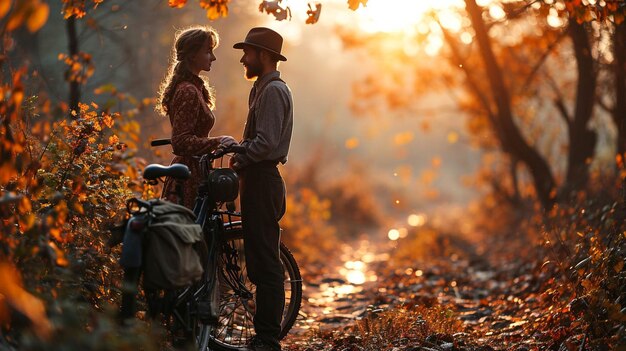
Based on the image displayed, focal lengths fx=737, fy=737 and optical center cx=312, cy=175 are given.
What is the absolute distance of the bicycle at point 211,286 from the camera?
13.8 ft

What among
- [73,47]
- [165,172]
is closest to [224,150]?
[165,172]

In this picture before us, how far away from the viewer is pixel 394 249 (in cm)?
1549

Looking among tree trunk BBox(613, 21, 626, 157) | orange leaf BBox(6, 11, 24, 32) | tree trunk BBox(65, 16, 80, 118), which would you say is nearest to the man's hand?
orange leaf BBox(6, 11, 24, 32)

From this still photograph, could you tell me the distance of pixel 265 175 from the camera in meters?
5.04

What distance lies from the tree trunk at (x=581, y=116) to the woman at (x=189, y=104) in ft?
22.4

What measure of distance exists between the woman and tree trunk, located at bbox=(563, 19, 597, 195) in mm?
6826

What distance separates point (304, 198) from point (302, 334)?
10.2 m

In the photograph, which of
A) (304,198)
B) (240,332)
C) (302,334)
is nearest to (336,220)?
(304,198)

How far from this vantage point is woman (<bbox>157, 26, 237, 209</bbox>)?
16.6 ft

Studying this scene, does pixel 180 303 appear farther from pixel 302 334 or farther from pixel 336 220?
pixel 336 220

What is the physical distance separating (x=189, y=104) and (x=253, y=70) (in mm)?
505

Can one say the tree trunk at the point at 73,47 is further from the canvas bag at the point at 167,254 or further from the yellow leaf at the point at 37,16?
the yellow leaf at the point at 37,16

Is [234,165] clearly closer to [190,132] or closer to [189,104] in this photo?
[190,132]

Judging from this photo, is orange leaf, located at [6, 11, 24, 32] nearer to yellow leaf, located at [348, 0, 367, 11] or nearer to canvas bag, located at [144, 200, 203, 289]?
canvas bag, located at [144, 200, 203, 289]
